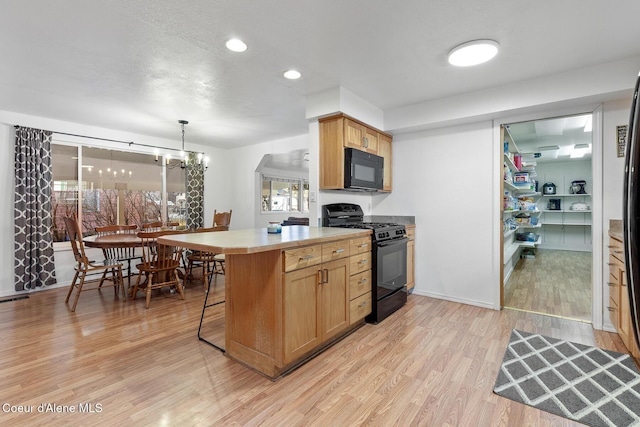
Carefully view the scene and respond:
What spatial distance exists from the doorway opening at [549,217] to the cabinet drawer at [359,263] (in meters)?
1.76

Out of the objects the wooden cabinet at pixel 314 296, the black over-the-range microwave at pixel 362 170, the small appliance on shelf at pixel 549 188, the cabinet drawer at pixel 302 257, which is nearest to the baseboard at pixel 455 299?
the black over-the-range microwave at pixel 362 170

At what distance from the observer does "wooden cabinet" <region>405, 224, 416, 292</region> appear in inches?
148

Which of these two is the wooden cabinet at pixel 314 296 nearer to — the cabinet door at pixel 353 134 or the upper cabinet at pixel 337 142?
the upper cabinet at pixel 337 142

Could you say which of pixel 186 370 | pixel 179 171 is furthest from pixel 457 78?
pixel 179 171

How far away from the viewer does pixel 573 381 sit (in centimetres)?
195

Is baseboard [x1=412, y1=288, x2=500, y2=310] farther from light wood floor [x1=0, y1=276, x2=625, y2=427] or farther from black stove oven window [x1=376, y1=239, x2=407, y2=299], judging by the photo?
black stove oven window [x1=376, y1=239, x2=407, y2=299]

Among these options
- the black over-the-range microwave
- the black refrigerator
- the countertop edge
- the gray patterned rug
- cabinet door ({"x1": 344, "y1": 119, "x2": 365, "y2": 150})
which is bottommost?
the gray patterned rug

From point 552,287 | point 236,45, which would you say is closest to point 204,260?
point 236,45

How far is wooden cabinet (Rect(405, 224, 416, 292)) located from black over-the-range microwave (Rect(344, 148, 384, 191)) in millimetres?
661

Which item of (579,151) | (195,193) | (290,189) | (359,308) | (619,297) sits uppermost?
(579,151)

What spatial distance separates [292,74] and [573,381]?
318cm

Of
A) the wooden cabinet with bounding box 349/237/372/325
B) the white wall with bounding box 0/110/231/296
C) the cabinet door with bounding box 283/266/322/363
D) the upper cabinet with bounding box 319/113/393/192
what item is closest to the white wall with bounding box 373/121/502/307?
the upper cabinet with bounding box 319/113/393/192

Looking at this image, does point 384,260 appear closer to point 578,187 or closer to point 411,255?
point 411,255

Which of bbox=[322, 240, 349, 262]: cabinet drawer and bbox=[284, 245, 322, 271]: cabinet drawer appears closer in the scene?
bbox=[284, 245, 322, 271]: cabinet drawer
